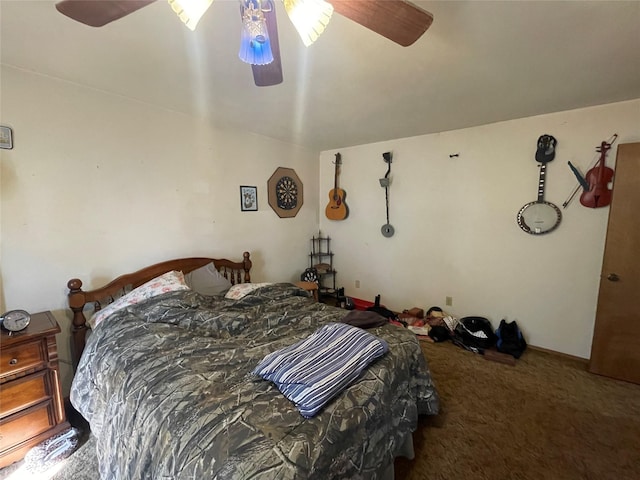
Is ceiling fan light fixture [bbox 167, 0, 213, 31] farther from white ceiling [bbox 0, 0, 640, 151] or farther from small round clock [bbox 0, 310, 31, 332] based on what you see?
small round clock [bbox 0, 310, 31, 332]

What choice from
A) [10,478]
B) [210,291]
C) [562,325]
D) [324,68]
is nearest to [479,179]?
[562,325]

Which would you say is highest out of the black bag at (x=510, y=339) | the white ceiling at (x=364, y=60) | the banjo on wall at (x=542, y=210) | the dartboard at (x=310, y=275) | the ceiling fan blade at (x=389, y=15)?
the white ceiling at (x=364, y=60)

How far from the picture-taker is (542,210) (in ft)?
8.76

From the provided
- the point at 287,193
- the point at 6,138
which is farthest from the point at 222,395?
the point at 287,193

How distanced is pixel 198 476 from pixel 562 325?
3.25 m

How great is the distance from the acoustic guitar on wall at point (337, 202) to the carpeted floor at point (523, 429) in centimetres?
224

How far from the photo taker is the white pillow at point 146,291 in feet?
6.41

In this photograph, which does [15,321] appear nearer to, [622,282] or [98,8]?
[98,8]

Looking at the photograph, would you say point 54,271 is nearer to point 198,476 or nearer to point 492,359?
point 198,476

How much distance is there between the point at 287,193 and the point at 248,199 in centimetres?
62

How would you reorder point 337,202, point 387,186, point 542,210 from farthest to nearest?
point 337,202 → point 387,186 → point 542,210

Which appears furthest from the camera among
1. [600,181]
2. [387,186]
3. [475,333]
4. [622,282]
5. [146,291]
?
[387,186]

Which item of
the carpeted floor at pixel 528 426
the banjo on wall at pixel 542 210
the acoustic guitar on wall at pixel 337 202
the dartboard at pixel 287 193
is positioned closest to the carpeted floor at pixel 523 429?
the carpeted floor at pixel 528 426

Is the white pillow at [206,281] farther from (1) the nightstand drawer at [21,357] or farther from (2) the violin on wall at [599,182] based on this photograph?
(2) the violin on wall at [599,182]
